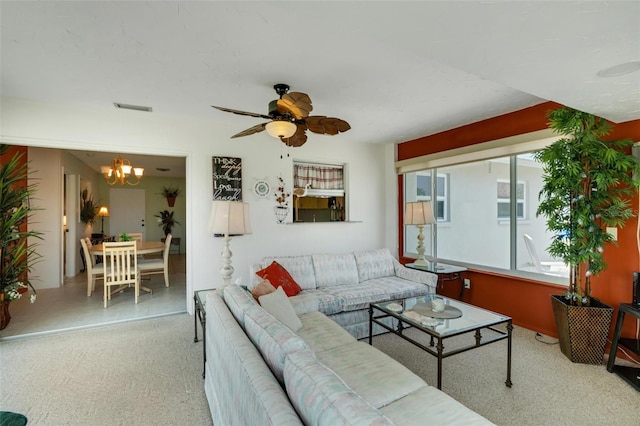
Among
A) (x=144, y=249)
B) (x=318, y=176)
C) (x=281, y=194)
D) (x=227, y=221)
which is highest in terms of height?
(x=318, y=176)

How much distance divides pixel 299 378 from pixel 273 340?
0.31 meters

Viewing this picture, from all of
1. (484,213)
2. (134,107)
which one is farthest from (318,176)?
(134,107)

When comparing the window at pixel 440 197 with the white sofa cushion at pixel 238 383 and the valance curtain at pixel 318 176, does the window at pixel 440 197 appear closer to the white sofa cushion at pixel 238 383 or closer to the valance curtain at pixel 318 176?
the valance curtain at pixel 318 176

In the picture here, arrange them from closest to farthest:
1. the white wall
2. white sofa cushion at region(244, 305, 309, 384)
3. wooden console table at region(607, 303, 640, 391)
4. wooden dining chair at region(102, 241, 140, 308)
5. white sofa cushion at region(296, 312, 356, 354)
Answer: white sofa cushion at region(244, 305, 309, 384) → white sofa cushion at region(296, 312, 356, 354) → wooden console table at region(607, 303, 640, 391) → the white wall → wooden dining chair at region(102, 241, 140, 308)

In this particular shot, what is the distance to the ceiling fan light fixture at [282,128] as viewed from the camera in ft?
8.48

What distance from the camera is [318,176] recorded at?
4922 millimetres

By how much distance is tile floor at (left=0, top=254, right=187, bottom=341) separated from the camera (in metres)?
3.39

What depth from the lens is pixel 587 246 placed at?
2623 mm

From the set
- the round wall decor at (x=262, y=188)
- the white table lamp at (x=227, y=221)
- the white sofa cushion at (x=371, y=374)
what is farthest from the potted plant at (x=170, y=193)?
the white sofa cushion at (x=371, y=374)

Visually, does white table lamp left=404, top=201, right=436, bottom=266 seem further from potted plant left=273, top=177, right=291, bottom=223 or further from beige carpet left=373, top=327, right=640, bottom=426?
potted plant left=273, top=177, right=291, bottom=223

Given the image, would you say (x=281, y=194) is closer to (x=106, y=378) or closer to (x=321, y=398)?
(x=106, y=378)

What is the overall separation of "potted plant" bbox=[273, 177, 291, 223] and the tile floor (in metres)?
1.82

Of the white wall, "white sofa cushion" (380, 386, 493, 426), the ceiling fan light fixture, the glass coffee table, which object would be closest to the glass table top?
the glass coffee table

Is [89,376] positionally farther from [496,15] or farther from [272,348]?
[496,15]
